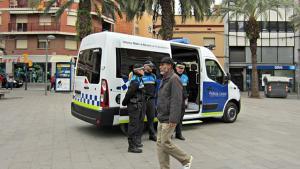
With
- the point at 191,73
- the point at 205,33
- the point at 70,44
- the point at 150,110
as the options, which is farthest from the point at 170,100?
the point at 70,44

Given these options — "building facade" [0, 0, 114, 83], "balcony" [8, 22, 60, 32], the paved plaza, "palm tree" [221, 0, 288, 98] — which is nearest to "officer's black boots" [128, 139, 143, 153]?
the paved plaza

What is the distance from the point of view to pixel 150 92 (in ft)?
26.3

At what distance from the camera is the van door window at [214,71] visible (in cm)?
1055

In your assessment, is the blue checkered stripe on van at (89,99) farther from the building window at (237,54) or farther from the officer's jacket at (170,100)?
the building window at (237,54)

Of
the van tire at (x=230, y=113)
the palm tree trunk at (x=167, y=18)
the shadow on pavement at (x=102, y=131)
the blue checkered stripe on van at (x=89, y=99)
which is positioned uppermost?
the palm tree trunk at (x=167, y=18)

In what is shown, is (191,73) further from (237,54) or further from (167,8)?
(237,54)

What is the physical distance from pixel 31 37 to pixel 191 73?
3747cm

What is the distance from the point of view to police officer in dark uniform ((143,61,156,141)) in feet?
25.8

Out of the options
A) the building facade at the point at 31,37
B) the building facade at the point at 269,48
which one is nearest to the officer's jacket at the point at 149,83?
the building facade at the point at 31,37

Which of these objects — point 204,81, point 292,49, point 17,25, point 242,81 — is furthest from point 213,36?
point 204,81

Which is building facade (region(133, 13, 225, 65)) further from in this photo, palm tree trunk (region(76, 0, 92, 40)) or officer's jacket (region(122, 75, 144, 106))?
officer's jacket (region(122, 75, 144, 106))

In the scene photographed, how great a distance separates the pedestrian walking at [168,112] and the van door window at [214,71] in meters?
5.38

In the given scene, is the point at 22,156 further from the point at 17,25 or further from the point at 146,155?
the point at 17,25

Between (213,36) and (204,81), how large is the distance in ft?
111
